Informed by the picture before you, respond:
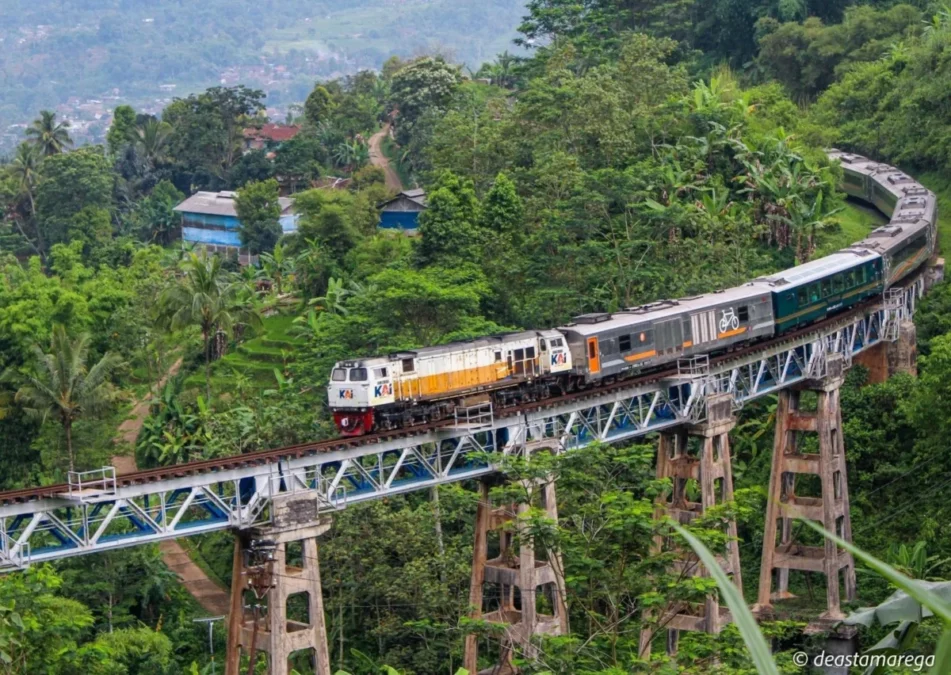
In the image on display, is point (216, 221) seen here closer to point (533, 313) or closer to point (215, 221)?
point (215, 221)

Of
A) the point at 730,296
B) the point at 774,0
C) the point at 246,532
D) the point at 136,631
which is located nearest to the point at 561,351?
the point at 730,296

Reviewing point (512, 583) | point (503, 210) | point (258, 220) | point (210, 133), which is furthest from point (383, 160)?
point (512, 583)

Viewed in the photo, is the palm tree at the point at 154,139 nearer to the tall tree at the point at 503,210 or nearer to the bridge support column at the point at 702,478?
the tall tree at the point at 503,210

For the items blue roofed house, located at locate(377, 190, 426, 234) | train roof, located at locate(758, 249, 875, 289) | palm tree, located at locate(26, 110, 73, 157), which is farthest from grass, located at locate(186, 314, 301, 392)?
palm tree, located at locate(26, 110, 73, 157)

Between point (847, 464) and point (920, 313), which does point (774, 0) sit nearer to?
point (920, 313)

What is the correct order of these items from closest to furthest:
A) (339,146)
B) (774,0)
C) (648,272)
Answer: (648,272)
(774,0)
(339,146)

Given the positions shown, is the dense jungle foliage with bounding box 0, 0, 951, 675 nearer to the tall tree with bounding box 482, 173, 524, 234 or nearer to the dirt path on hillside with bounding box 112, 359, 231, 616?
the tall tree with bounding box 482, 173, 524, 234

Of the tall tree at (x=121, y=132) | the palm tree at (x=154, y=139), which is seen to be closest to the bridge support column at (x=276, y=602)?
the tall tree at (x=121, y=132)
